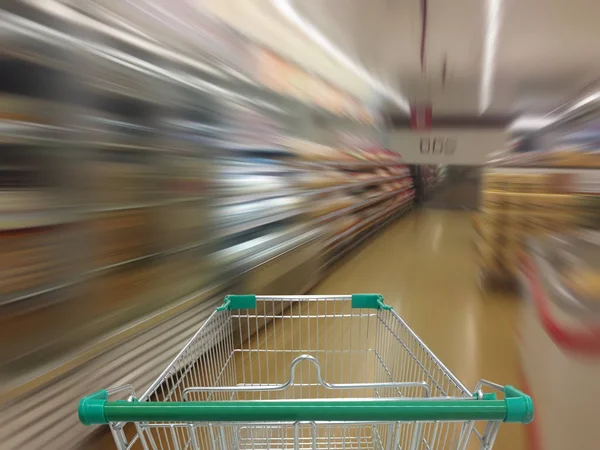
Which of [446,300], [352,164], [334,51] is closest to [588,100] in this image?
[446,300]

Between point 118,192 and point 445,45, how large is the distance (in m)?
3.76

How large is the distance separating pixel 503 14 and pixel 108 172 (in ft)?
10.9

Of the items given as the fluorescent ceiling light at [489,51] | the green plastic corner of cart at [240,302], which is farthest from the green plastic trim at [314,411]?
the fluorescent ceiling light at [489,51]

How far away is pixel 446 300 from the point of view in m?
2.70

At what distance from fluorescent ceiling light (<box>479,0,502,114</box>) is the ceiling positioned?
1.8 inches

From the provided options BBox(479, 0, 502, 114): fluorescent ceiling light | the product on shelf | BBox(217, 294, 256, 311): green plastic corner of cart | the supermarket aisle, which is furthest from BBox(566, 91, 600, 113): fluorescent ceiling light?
the product on shelf

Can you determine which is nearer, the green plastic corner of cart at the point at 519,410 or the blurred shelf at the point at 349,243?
the green plastic corner of cart at the point at 519,410

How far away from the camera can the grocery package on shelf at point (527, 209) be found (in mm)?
2119

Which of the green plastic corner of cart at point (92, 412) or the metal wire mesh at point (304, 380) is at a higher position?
the green plastic corner of cart at point (92, 412)

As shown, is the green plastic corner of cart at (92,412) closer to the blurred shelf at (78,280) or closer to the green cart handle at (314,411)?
the green cart handle at (314,411)

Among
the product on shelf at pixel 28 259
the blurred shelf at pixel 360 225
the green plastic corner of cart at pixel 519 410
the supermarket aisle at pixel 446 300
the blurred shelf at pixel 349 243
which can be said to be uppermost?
the product on shelf at pixel 28 259

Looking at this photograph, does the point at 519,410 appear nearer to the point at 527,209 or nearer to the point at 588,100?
the point at 588,100

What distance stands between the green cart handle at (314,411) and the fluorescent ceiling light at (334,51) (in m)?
2.07

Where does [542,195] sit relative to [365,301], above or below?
above
